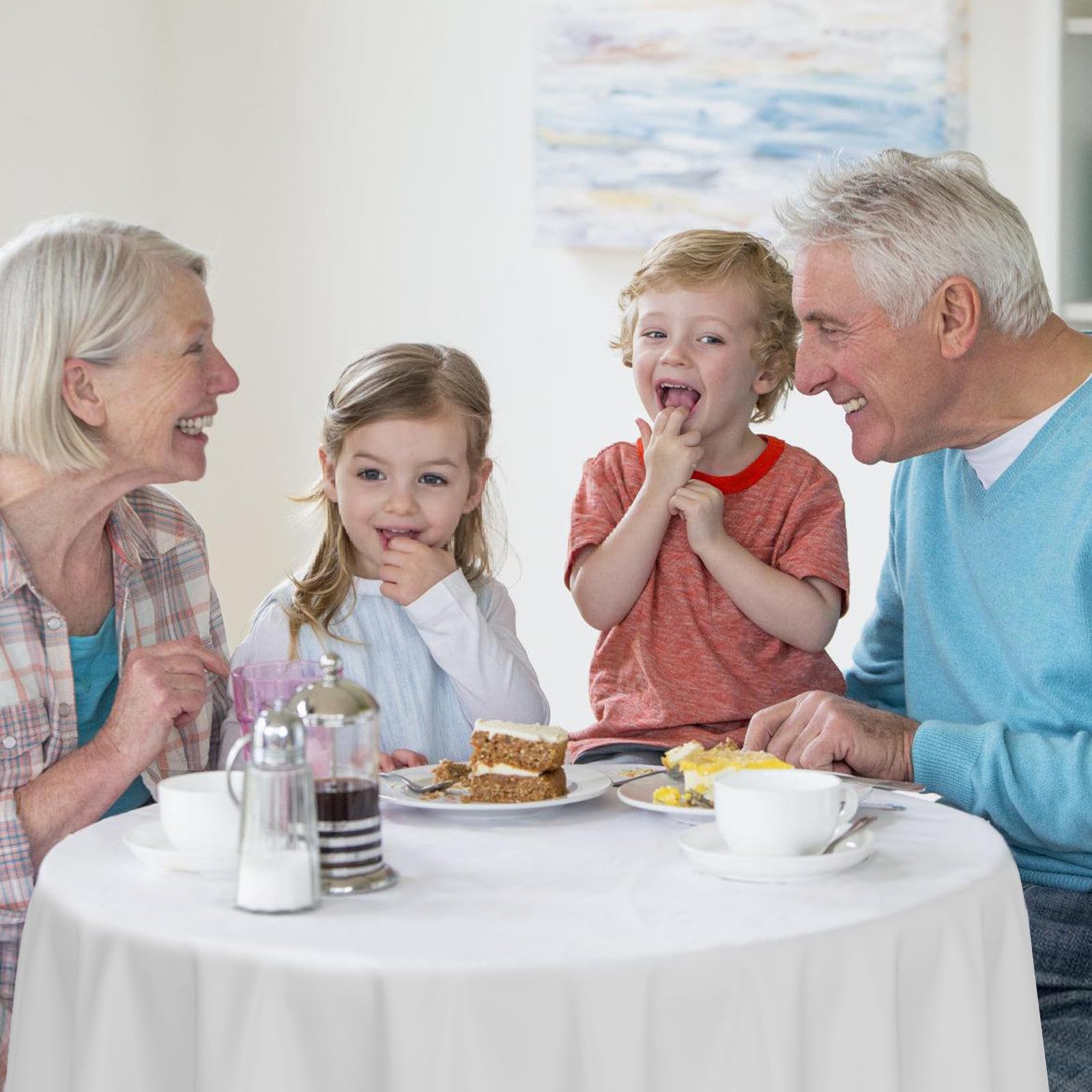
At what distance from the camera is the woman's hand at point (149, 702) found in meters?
1.74

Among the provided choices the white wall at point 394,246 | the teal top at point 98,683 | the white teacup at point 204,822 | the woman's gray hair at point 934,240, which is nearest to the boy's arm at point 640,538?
the woman's gray hair at point 934,240

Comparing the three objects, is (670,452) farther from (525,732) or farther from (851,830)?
(851,830)

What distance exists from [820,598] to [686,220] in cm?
182

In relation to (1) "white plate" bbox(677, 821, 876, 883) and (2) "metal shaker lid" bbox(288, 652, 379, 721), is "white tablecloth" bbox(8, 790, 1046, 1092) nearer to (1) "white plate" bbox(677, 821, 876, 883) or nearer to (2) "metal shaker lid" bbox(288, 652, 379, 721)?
(1) "white plate" bbox(677, 821, 876, 883)

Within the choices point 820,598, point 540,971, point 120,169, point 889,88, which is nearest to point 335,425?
point 820,598

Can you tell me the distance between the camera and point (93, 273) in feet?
5.90

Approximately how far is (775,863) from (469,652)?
0.92 m

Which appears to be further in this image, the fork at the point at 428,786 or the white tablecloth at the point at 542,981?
the fork at the point at 428,786

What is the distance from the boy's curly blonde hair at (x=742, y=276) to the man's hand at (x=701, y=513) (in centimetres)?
28

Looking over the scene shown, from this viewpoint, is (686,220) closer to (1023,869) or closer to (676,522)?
(676,522)

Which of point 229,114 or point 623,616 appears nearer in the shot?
point 623,616

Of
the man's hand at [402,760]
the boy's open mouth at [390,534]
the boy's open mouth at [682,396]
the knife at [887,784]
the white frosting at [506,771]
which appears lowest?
the man's hand at [402,760]

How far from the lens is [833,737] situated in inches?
68.4

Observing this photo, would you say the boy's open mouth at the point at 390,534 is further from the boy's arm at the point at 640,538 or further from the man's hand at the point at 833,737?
the man's hand at the point at 833,737
